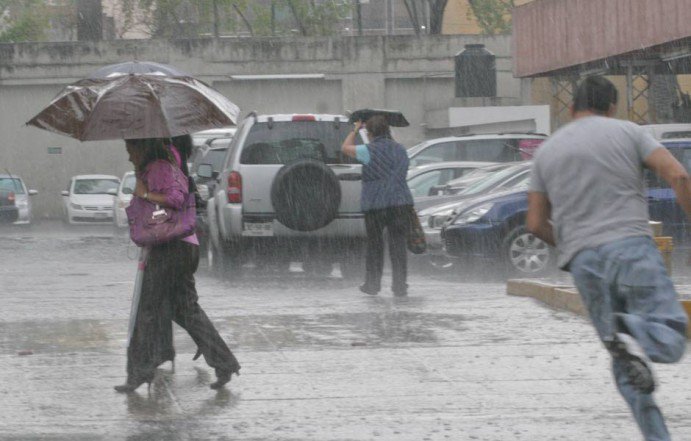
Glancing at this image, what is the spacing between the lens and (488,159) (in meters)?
Answer: 22.1

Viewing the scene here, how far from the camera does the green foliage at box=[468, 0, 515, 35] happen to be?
56.6m

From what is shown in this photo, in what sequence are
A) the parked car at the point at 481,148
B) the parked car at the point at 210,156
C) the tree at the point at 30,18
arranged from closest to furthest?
the parked car at the point at 210,156
the parked car at the point at 481,148
the tree at the point at 30,18

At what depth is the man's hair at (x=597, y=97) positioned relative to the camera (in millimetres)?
6234

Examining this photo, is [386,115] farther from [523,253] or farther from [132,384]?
[132,384]

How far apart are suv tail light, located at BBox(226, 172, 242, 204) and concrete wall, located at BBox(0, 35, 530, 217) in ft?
81.1

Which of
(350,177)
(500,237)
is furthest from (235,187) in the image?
(500,237)

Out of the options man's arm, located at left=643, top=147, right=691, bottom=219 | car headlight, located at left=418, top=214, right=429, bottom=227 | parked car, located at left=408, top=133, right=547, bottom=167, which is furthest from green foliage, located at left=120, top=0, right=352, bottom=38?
man's arm, located at left=643, top=147, right=691, bottom=219

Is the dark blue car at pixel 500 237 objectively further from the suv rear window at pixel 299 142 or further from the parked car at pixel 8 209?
the parked car at pixel 8 209

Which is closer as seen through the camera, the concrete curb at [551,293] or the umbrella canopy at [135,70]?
the umbrella canopy at [135,70]

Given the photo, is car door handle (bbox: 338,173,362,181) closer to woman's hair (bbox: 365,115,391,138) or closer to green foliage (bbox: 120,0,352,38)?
woman's hair (bbox: 365,115,391,138)

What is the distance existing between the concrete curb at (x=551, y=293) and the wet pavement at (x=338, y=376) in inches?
5.4

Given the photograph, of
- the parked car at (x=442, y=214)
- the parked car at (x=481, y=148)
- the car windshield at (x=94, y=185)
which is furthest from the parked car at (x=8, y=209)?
the parked car at (x=442, y=214)

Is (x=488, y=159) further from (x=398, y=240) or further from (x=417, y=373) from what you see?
(x=417, y=373)

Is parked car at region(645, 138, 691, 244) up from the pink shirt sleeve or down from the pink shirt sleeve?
down
